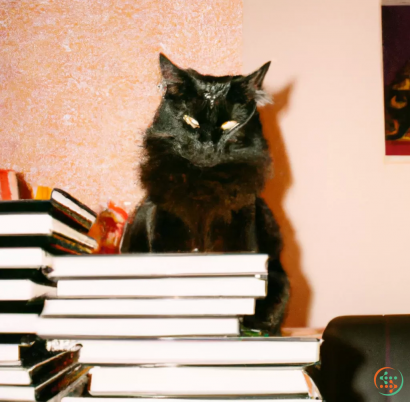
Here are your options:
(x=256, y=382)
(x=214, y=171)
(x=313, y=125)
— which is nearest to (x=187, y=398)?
(x=256, y=382)

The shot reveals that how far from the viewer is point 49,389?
0.50 metres

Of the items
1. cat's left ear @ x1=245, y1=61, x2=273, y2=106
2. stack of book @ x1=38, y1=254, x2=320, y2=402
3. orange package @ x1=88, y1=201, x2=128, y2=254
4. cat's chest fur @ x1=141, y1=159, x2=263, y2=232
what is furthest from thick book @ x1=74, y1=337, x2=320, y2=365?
cat's left ear @ x1=245, y1=61, x2=273, y2=106

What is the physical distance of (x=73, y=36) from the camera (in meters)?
1.00

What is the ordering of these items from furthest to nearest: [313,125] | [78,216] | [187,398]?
[313,125] → [78,216] → [187,398]

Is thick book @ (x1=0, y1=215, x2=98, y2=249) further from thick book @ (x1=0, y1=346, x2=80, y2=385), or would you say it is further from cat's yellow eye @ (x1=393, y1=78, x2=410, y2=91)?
cat's yellow eye @ (x1=393, y1=78, x2=410, y2=91)

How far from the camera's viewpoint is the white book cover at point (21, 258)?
0.48m

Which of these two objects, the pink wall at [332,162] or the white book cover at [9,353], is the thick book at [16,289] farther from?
the pink wall at [332,162]

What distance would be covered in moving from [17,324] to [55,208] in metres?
0.17

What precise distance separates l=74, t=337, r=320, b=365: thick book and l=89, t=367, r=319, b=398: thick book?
13 millimetres

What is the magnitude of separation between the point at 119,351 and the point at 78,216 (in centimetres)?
A: 24

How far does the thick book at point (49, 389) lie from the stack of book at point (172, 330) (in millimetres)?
51

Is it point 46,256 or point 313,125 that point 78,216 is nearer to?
point 46,256

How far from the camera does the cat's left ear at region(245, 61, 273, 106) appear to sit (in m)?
0.72

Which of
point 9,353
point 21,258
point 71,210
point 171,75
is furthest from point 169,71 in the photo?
point 9,353
